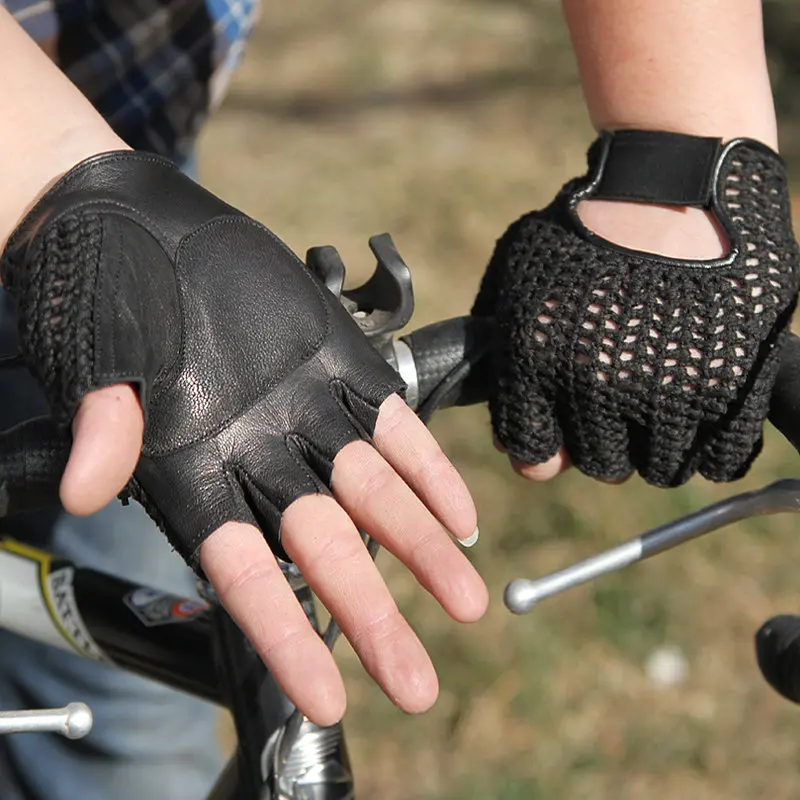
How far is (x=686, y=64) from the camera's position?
2.92ft

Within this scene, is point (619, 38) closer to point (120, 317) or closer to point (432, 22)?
point (120, 317)

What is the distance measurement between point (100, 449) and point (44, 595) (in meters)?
0.47

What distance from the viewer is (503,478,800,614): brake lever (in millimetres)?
703

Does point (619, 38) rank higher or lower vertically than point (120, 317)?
lower

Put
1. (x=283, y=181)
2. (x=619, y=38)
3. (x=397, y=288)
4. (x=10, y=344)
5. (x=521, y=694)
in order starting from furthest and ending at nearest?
(x=283, y=181) → (x=521, y=694) → (x=10, y=344) → (x=619, y=38) → (x=397, y=288)

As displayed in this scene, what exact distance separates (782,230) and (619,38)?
0.76 ft

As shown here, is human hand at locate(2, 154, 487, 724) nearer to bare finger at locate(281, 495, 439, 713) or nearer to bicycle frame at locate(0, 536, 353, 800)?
bare finger at locate(281, 495, 439, 713)

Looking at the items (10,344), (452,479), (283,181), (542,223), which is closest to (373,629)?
(452,479)

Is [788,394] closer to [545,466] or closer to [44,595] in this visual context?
[545,466]

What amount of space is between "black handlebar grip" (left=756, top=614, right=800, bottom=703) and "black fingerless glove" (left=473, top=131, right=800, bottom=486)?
0.38 feet

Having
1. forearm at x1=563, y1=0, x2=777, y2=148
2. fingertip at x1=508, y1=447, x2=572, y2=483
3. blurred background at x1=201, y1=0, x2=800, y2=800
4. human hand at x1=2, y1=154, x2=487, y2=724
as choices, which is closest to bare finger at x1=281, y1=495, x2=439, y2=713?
human hand at x1=2, y1=154, x2=487, y2=724

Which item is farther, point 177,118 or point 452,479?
point 177,118

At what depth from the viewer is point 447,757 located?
1.82 meters

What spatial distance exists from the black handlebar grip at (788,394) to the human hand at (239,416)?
24cm
